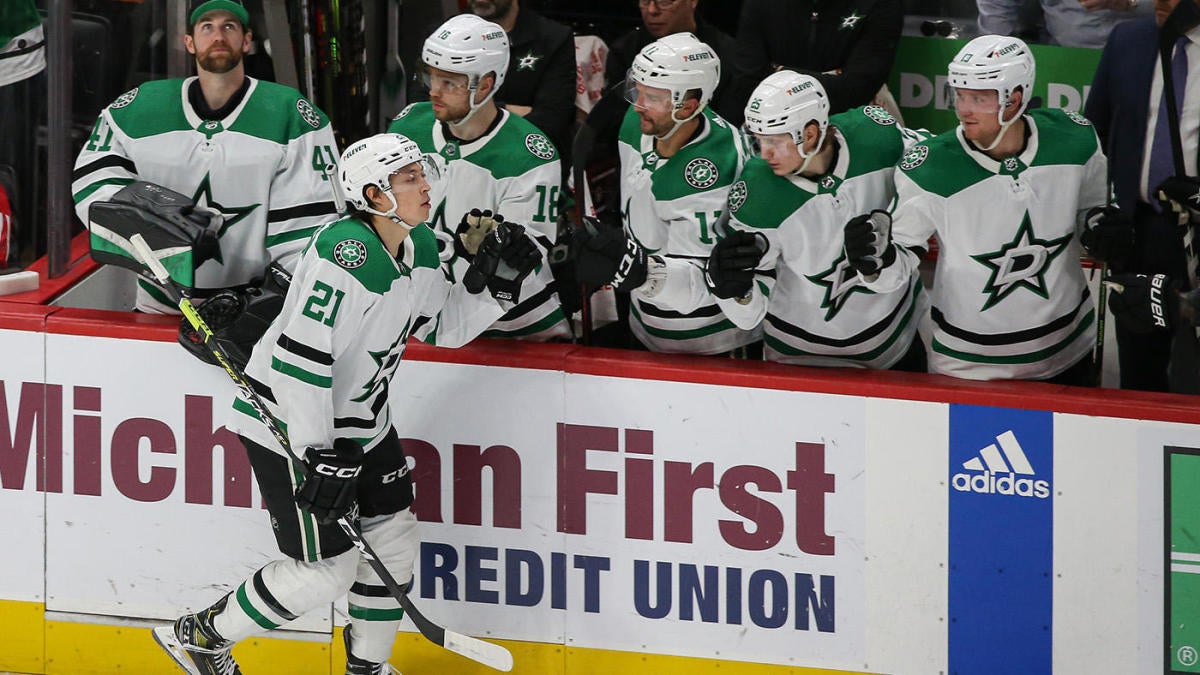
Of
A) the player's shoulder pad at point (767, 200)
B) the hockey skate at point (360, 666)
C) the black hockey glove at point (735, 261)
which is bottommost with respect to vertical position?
the hockey skate at point (360, 666)

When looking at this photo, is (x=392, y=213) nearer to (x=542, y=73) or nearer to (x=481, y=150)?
(x=481, y=150)

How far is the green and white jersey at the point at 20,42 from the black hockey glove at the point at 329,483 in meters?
1.72

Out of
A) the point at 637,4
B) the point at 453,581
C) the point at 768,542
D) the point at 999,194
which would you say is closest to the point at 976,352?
the point at 999,194

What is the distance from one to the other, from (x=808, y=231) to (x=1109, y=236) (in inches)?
26.3

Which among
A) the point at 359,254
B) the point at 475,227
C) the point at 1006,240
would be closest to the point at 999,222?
the point at 1006,240

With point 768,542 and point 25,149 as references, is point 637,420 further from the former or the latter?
point 25,149

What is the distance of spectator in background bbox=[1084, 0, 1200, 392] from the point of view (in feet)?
14.3

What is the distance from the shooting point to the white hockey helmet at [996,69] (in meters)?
3.93

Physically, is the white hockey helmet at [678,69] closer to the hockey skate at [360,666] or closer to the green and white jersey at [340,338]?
the green and white jersey at [340,338]

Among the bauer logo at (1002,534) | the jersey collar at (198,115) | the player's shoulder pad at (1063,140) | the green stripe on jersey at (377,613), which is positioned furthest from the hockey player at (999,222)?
the jersey collar at (198,115)

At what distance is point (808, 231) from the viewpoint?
4121 mm

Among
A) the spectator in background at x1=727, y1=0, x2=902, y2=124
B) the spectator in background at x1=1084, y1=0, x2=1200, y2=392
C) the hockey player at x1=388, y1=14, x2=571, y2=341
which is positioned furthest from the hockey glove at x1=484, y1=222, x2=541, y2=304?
the spectator in background at x1=1084, y1=0, x2=1200, y2=392

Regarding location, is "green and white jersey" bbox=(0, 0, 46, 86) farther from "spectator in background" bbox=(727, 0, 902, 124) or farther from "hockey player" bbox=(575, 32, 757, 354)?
"spectator in background" bbox=(727, 0, 902, 124)

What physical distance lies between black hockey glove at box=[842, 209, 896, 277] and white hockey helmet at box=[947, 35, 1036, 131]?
0.35 m
